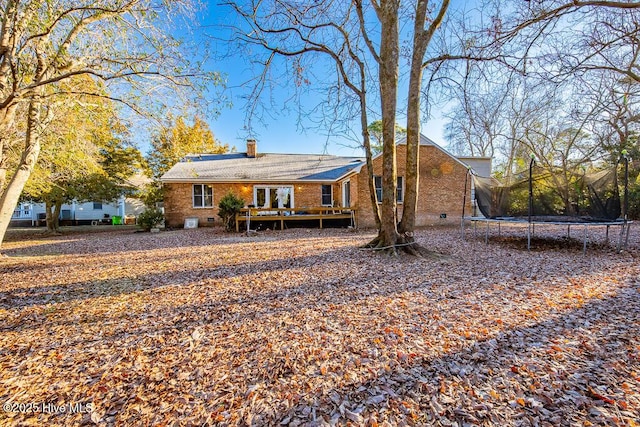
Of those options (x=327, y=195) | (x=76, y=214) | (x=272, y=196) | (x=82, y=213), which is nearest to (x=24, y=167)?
(x=272, y=196)

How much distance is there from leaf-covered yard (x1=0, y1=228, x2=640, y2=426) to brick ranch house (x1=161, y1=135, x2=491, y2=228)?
876cm

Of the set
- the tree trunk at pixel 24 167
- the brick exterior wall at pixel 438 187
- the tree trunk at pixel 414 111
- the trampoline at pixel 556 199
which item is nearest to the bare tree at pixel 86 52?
the tree trunk at pixel 24 167

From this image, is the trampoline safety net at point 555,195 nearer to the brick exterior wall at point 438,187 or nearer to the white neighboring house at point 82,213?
the brick exterior wall at point 438,187

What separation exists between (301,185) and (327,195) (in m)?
1.75

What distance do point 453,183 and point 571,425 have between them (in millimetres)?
13346

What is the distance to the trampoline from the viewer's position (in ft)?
24.2

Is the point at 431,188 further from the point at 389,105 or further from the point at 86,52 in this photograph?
the point at 86,52

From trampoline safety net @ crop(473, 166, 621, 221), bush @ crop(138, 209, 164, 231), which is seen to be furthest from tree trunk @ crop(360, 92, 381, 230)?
bush @ crop(138, 209, 164, 231)

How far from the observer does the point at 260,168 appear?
55.2 feet

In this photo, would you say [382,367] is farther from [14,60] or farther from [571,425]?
[14,60]

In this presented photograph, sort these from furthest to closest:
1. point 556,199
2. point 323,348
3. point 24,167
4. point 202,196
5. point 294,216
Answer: point 202,196 → point 294,216 → point 556,199 → point 24,167 → point 323,348

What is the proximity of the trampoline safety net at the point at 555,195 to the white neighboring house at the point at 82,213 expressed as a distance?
2781cm

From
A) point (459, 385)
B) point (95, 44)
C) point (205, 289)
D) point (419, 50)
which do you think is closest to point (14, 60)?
point (95, 44)

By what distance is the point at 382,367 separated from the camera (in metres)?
2.21
